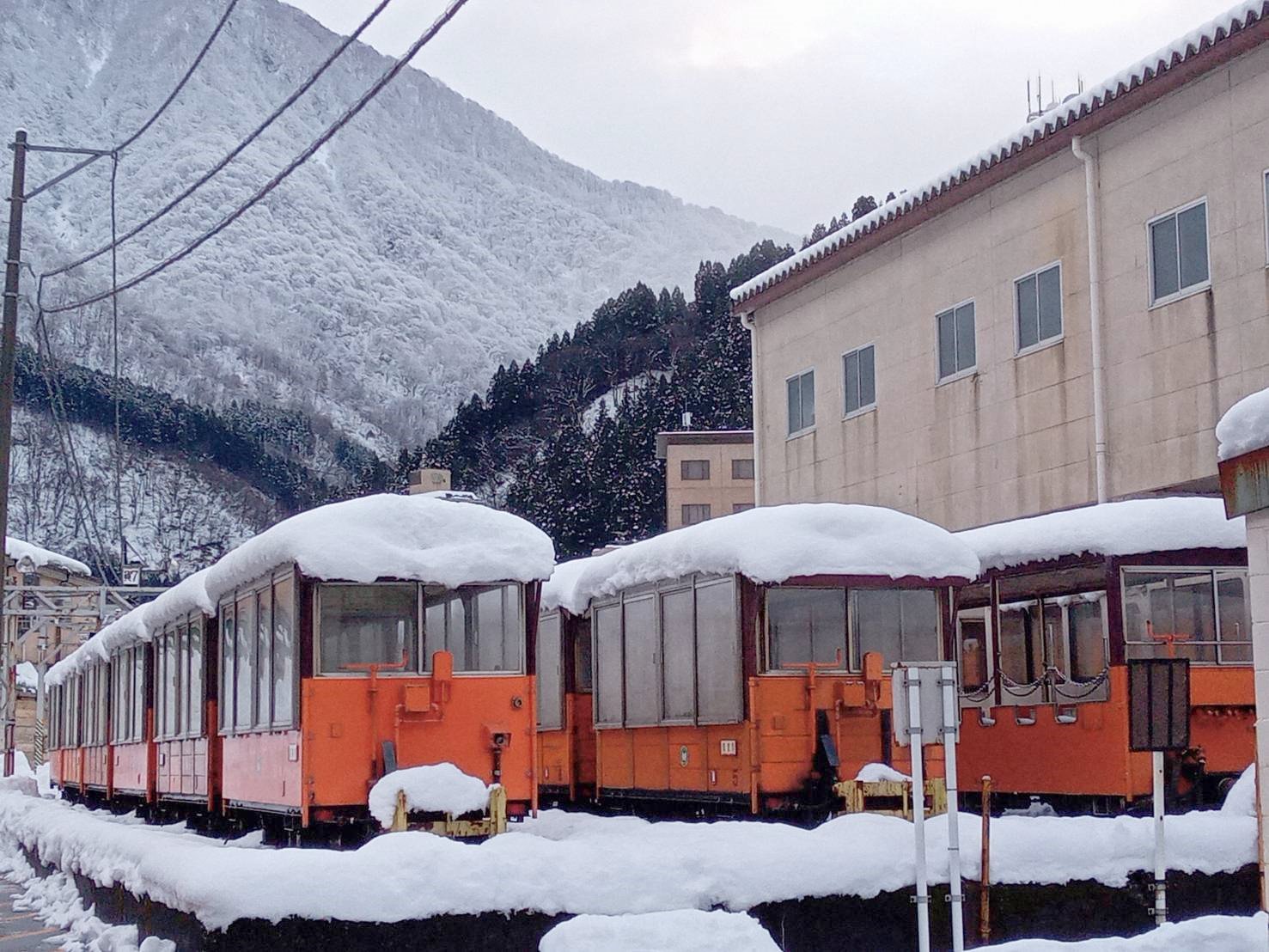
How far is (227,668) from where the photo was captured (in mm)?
18453

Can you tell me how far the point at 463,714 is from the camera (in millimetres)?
15625

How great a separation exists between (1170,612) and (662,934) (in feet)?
26.8

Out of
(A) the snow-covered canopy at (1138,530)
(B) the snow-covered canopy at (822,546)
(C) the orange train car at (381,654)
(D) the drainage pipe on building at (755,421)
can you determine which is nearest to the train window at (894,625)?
(B) the snow-covered canopy at (822,546)

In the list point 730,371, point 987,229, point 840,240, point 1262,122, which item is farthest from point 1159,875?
point 730,371

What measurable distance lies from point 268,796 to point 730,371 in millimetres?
59002

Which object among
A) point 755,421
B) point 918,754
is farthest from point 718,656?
point 755,421

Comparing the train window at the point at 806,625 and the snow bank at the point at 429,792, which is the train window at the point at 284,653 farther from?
the train window at the point at 806,625

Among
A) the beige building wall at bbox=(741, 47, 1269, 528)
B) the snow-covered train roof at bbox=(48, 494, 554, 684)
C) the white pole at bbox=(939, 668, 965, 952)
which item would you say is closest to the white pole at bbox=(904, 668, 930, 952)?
the white pole at bbox=(939, 668, 965, 952)

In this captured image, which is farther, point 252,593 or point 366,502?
point 252,593

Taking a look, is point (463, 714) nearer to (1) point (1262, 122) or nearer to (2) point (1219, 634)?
(2) point (1219, 634)

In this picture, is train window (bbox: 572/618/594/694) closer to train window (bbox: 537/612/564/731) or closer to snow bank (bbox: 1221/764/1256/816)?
train window (bbox: 537/612/564/731)

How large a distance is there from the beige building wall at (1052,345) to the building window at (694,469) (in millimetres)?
36610

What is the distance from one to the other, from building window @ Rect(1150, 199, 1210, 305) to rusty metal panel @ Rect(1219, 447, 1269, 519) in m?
11.5

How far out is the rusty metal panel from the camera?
10.6 m
